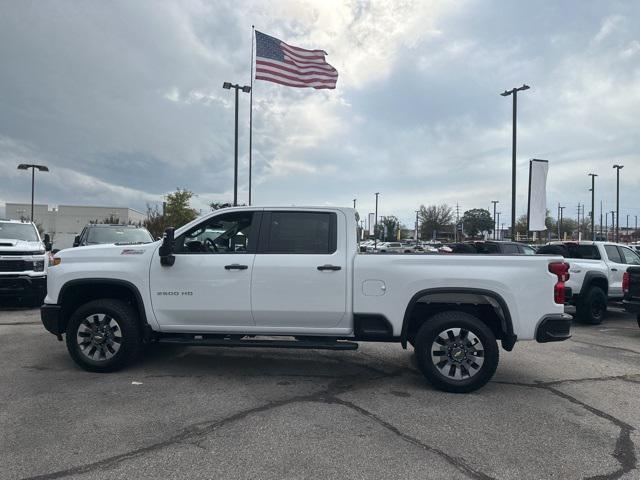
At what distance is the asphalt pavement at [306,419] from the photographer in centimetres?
346

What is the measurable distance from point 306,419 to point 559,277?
2980 millimetres

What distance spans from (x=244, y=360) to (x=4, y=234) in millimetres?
7979

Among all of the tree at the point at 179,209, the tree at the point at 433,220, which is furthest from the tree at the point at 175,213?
the tree at the point at 433,220

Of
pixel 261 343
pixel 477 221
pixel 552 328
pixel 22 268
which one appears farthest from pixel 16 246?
pixel 477 221

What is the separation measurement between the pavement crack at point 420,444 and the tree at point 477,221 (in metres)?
106

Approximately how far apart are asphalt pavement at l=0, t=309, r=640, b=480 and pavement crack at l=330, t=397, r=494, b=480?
10 mm

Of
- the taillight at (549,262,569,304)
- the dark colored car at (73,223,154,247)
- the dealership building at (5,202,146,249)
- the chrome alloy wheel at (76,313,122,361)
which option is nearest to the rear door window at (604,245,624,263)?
the taillight at (549,262,569,304)

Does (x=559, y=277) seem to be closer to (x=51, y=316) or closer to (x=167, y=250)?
(x=167, y=250)

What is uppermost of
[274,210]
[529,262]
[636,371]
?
[274,210]

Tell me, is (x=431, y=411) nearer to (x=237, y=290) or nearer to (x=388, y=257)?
(x=388, y=257)

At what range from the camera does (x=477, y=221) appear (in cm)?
11081

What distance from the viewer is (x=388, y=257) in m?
5.19

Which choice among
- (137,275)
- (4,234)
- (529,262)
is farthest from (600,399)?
(4,234)

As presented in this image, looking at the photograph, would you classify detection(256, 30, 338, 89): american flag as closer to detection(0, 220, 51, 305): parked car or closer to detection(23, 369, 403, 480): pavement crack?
detection(0, 220, 51, 305): parked car
